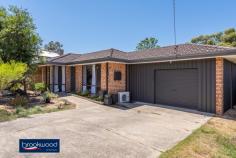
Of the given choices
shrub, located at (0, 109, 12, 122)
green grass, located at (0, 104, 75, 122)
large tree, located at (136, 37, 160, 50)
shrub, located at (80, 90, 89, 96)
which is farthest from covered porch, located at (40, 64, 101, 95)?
large tree, located at (136, 37, 160, 50)

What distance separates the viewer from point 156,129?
634 cm

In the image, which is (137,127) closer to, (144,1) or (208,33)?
(144,1)

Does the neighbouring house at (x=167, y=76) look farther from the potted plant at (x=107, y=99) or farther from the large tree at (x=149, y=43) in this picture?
the large tree at (x=149, y=43)

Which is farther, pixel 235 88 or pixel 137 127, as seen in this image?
pixel 235 88

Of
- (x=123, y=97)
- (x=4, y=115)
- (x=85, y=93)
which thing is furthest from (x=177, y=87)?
(x=4, y=115)

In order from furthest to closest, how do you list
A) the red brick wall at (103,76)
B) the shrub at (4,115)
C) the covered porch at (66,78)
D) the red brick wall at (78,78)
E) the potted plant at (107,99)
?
the red brick wall at (78,78) → the covered porch at (66,78) → the red brick wall at (103,76) → the potted plant at (107,99) → the shrub at (4,115)

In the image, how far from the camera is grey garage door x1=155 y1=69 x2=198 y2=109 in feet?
31.7

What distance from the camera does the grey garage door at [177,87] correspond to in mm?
9656

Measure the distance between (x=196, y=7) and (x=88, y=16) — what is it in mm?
9226

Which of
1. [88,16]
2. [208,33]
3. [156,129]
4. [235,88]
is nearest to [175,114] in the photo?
[156,129]

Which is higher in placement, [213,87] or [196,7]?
[196,7]

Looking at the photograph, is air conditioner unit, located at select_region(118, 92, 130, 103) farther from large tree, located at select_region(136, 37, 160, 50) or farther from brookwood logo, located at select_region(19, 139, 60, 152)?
large tree, located at select_region(136, 37, 160, 50)

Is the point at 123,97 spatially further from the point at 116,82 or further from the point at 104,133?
the point at 104,133

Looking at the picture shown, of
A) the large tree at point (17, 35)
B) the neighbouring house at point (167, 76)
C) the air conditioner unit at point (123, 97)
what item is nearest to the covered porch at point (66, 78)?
the neighbouring house at point (167, 76)
